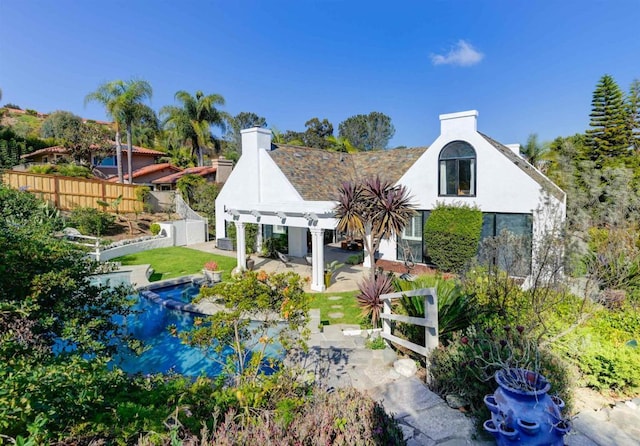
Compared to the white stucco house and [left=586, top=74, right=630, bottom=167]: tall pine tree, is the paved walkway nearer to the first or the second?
the white stucco house

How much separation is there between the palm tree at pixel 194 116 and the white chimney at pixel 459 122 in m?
38.4

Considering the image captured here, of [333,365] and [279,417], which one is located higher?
[279,417]

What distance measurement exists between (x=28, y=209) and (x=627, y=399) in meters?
26.7

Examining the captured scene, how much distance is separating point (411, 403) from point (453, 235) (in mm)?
12028

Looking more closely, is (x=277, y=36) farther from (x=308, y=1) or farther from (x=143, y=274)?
(x=143, y=274)

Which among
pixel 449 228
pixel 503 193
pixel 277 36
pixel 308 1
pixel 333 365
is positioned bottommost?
pixel 333 365

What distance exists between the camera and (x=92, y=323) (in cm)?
595

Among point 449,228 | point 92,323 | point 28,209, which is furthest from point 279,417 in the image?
point 28,209

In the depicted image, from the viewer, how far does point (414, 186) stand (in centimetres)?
1922

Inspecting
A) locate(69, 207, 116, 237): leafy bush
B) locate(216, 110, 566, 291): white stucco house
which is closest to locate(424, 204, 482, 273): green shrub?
locate(216, 110, 566, 291): white stucco house

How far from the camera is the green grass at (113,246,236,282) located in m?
19.7

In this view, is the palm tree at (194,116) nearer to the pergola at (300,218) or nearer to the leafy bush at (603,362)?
the pergola at (300,218)

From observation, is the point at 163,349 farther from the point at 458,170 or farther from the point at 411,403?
the point at 458,170

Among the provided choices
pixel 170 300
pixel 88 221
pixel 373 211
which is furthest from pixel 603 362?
pixel 88 221
